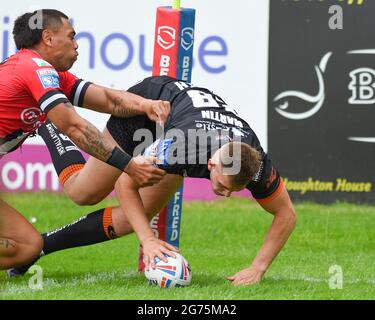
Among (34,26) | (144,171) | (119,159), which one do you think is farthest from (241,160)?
(34,26)

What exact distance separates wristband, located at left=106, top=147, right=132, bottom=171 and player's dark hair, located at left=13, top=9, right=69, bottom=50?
1.06 meters

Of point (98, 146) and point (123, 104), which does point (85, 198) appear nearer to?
point (123, 104)

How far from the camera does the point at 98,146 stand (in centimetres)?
729

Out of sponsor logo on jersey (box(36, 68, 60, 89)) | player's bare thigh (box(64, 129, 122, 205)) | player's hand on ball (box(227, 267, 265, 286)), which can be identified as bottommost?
player's hand on ball (box(227, 267, 265, 286))

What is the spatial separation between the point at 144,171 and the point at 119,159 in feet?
0.65

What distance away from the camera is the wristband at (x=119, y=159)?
284 inches

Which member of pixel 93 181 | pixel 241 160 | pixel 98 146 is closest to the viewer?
pixel 241 160

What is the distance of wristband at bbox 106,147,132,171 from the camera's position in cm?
722

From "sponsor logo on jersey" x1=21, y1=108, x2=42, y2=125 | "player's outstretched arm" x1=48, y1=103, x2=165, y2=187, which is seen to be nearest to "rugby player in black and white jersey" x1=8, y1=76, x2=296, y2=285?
"player's outstretched arm" x1=48, y1=103, x2=165, y2=187

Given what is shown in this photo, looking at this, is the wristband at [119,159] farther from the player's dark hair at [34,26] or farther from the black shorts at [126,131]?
the player's dark hair at [34,26]

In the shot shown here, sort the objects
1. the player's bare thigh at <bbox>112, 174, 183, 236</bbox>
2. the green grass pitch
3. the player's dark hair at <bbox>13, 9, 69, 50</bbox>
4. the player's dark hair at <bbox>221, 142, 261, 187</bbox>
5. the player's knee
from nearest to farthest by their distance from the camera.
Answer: the player's dark hair at <bbox>221, 142, 261, 187</bbox> → the green grass pitch → the player's dark hair at <bbox>13, 9, 69, 50</bbox> → the player's bare thigh at <bbox>112, 174, 183, 236</bbox> → the player's knee

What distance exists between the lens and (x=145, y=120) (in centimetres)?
786

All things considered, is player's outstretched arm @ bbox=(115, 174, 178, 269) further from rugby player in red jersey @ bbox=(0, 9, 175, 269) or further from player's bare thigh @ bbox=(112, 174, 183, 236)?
player's bare thigh @ bbox=(112, 174, 183, 236)
